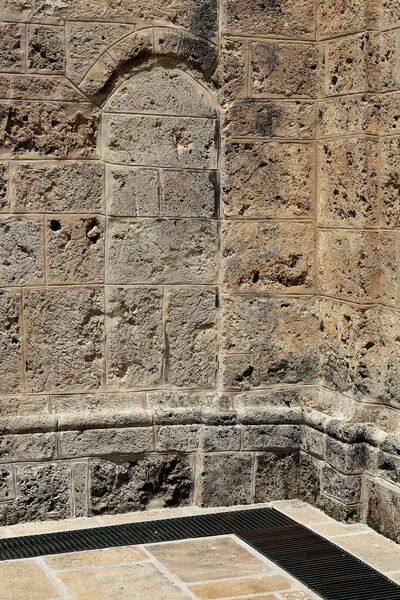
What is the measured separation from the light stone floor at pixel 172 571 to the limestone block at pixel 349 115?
219 centimetres

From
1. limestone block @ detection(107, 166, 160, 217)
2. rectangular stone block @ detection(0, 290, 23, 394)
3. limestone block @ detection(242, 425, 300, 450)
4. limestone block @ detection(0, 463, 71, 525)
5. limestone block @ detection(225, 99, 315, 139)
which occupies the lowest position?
limestone block @ detection(0, 463, 71, 525)

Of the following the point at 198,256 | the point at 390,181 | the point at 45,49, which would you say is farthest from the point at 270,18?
the point at 198,256

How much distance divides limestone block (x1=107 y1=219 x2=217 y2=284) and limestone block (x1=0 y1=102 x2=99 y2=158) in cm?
48

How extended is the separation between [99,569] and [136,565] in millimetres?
181

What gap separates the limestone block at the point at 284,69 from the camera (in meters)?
5.45

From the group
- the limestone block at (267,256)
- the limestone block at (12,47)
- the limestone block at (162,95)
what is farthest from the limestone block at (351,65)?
the limestone block at (12,47)

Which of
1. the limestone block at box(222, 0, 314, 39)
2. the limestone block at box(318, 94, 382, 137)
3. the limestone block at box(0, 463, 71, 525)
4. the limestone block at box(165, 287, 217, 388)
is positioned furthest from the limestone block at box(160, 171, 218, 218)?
the limestone block at box(0, 463, 71, 525)

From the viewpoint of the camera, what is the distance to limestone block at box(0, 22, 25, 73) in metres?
5.09

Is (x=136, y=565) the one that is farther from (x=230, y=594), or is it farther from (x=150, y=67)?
(x=150, y=67)

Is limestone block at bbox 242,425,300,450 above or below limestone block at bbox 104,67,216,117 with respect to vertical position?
below

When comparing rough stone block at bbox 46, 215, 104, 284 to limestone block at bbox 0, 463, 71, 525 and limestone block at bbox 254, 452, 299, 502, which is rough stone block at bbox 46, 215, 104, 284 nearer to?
limestone block at bbox 0, 463, 71, 525

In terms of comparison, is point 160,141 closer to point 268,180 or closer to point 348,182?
point 268,180

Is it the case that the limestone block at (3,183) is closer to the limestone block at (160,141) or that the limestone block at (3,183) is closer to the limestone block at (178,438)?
the limestone block at (160,141)

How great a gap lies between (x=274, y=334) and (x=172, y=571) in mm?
1644
